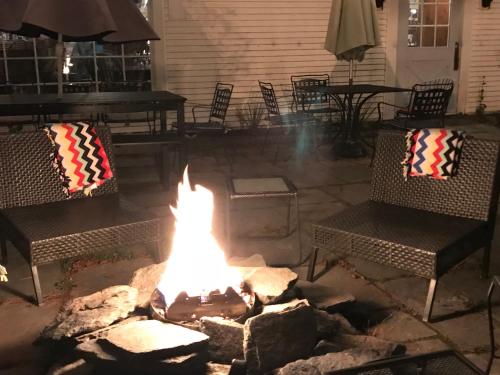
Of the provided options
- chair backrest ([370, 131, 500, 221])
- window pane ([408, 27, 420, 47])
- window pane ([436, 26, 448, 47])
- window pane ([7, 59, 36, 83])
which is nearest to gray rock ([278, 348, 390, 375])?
chair backrest ([370, 131, 500, 221])

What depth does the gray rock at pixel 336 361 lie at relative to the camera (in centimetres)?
237

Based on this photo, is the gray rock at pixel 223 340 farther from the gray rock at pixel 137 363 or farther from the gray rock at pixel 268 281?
the gray rock at pixel 268 281

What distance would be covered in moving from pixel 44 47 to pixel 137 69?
142 cm

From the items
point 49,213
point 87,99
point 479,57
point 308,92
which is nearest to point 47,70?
point 87,99

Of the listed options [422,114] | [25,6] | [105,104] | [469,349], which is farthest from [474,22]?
[469,349]

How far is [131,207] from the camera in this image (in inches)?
152

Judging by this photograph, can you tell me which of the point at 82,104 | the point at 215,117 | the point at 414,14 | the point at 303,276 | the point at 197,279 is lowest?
the point at 303,276

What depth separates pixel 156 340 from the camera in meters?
2.56

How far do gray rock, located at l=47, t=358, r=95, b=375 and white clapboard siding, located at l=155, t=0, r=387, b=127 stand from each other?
6985 mm

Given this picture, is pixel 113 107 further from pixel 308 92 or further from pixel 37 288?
pixel 308 92

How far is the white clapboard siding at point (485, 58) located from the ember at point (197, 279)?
9026 millimetres

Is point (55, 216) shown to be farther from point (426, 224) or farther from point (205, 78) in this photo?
point (205, 78)

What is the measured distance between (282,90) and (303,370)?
25.5 feet

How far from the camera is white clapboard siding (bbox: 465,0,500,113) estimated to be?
424 inches
